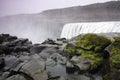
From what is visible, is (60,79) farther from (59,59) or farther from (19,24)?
(19,24)

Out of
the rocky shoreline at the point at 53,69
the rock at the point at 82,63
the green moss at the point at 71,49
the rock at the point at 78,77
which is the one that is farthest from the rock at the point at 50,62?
the rock at the point at 78,77

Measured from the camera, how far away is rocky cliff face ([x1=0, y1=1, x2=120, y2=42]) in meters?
50.3

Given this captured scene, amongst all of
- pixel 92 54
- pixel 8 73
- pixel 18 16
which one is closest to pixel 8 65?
pixel 8 73

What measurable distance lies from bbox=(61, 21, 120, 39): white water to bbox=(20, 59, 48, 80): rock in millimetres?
21848

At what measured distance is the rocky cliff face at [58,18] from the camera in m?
50.3

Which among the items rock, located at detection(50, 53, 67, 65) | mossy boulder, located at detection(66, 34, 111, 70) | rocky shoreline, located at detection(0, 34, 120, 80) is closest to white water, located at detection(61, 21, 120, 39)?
rock, located at detection(50, 53, 67, 65)

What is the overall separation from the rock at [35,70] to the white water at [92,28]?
21.8 meters

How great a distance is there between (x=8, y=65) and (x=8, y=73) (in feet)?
6.37

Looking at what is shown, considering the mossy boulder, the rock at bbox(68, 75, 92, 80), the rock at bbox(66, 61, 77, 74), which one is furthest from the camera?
the rock at bbox(66, 61, 77, 74)

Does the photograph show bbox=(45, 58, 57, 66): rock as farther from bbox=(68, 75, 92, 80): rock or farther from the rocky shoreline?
bbox=(68, 75, 92, 80): rock

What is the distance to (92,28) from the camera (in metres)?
36.1

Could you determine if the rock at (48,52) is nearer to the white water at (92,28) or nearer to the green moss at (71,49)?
the green moss at (71,49)

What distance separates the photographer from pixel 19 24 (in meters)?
73.9

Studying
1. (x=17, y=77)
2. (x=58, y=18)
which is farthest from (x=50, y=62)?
(x=58, y=18)
